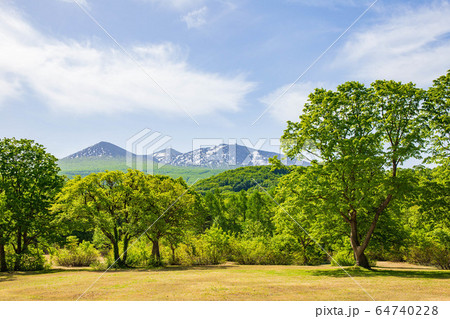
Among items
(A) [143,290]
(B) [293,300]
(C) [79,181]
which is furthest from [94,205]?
(B) [293,300]

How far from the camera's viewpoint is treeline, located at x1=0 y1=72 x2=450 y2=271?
16.8 metres

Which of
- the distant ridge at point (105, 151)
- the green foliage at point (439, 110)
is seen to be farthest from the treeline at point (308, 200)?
the distant ridge at point (105, 151)

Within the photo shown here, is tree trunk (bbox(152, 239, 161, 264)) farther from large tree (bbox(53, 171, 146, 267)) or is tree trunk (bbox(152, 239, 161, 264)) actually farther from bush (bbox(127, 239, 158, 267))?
large tree (bbox(53, 171, 146, 267))

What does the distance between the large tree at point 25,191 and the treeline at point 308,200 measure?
74 millimetres

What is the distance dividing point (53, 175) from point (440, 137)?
26.0 meters

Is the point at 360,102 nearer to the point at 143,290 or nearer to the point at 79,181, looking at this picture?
the point at 143,290

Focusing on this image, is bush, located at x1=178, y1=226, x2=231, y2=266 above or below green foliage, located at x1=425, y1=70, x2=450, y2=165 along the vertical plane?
below

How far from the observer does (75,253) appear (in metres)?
26.5

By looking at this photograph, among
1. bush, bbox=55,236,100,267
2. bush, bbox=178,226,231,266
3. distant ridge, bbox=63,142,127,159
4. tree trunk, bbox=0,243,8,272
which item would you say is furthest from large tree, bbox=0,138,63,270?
distant ridge, bbox=63,142,127,159

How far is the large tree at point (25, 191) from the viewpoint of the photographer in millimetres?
21375

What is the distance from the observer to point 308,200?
17.6 metres

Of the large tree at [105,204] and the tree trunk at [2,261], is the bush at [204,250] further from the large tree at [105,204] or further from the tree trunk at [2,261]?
the tree trunk at [2,261]

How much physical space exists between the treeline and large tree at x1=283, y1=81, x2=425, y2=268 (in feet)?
0.19

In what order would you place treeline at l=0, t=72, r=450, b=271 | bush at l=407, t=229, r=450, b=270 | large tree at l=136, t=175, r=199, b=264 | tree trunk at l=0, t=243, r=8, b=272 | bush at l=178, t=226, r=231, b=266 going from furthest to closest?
1. bush at l=178, t=226, r=231, b=266
2. large tree at l=136, t=175, r=199, b=264
3. bush at l=407, t=229, r=450, b=270
4. tree trunk at l=0, t=243, r=8, b=272
5. treeline at l=0, t=72, r=450, b=271
